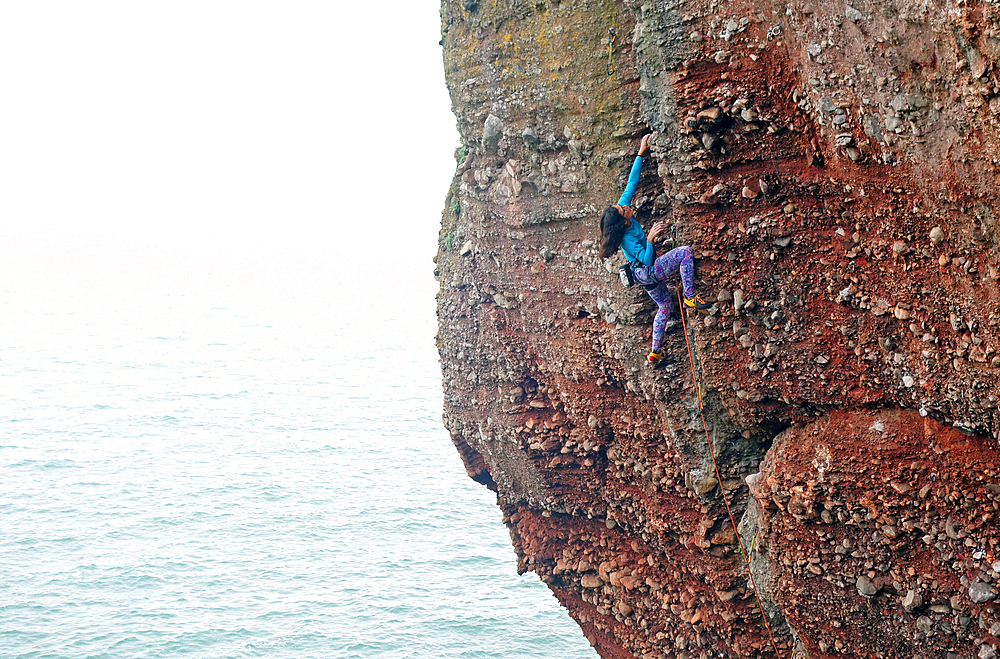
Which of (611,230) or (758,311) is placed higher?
(611,230)

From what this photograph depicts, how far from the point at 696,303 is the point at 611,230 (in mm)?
1303

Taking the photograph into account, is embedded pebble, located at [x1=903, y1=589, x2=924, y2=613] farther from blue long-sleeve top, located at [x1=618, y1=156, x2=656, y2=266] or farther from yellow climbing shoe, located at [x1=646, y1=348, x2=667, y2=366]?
blue long-sleeve top, located at [x1=618, y1=156, x2=656, y2=266]

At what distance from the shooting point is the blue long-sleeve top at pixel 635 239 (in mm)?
9844

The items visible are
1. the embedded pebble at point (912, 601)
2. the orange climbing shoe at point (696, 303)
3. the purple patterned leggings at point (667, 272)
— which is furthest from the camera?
the orange climbing shoe at point (696, 303)

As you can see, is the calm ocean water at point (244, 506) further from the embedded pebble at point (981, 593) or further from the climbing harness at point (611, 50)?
the climbing harness at point (611, 50)

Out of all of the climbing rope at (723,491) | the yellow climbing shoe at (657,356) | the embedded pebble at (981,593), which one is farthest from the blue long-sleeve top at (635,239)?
the embedded pebble at (981,593)

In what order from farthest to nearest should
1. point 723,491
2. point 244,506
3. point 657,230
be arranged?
1. point 244,506
2. point 723,491
3. point 657,230

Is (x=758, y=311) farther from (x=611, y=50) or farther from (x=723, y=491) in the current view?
(x=611, y=50)

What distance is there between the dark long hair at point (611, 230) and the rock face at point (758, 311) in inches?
25.7

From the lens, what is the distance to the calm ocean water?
33500 millimetres

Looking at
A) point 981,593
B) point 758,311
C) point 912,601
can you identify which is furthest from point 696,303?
point 981,593

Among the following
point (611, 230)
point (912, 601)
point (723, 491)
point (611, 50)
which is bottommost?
Result: point (912, 601)

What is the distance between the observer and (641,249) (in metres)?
9.88

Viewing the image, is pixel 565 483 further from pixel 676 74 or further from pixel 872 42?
pixel 872 42
